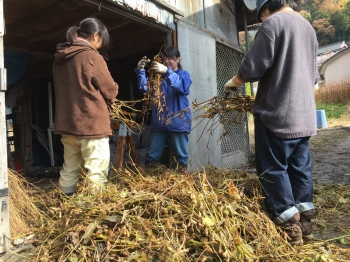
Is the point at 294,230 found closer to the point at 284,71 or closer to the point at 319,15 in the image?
the point at 284,71

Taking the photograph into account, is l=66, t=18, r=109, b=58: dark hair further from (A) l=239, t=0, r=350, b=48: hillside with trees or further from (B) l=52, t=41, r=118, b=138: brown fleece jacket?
(A) l=239, t=0, r=350, b=48: hillside with trees

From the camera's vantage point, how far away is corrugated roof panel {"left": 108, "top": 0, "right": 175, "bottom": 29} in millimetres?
3428

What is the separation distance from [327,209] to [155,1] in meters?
2.98

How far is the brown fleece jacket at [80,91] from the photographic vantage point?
256cm

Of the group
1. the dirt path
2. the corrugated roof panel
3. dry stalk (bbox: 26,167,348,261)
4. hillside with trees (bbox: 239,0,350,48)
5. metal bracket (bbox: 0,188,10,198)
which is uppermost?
hillside with trees (bbox: 239,0,350,48)

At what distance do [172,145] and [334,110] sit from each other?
21.5 metres

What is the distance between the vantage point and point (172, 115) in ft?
12.1

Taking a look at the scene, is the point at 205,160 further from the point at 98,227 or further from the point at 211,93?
the point at 98,227

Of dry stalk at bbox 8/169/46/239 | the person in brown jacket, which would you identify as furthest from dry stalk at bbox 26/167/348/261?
the person in brown jacket

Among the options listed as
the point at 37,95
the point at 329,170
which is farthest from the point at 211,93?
the point at 37,95

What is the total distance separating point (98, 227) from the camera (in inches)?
70.9

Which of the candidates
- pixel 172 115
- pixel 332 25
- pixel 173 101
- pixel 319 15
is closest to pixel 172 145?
pixel 172 115

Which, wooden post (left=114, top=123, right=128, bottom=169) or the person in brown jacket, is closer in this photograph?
the person in brown jacket

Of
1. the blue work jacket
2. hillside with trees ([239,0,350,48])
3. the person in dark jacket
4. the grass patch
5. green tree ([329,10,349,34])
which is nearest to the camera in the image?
the person in dark jacket
